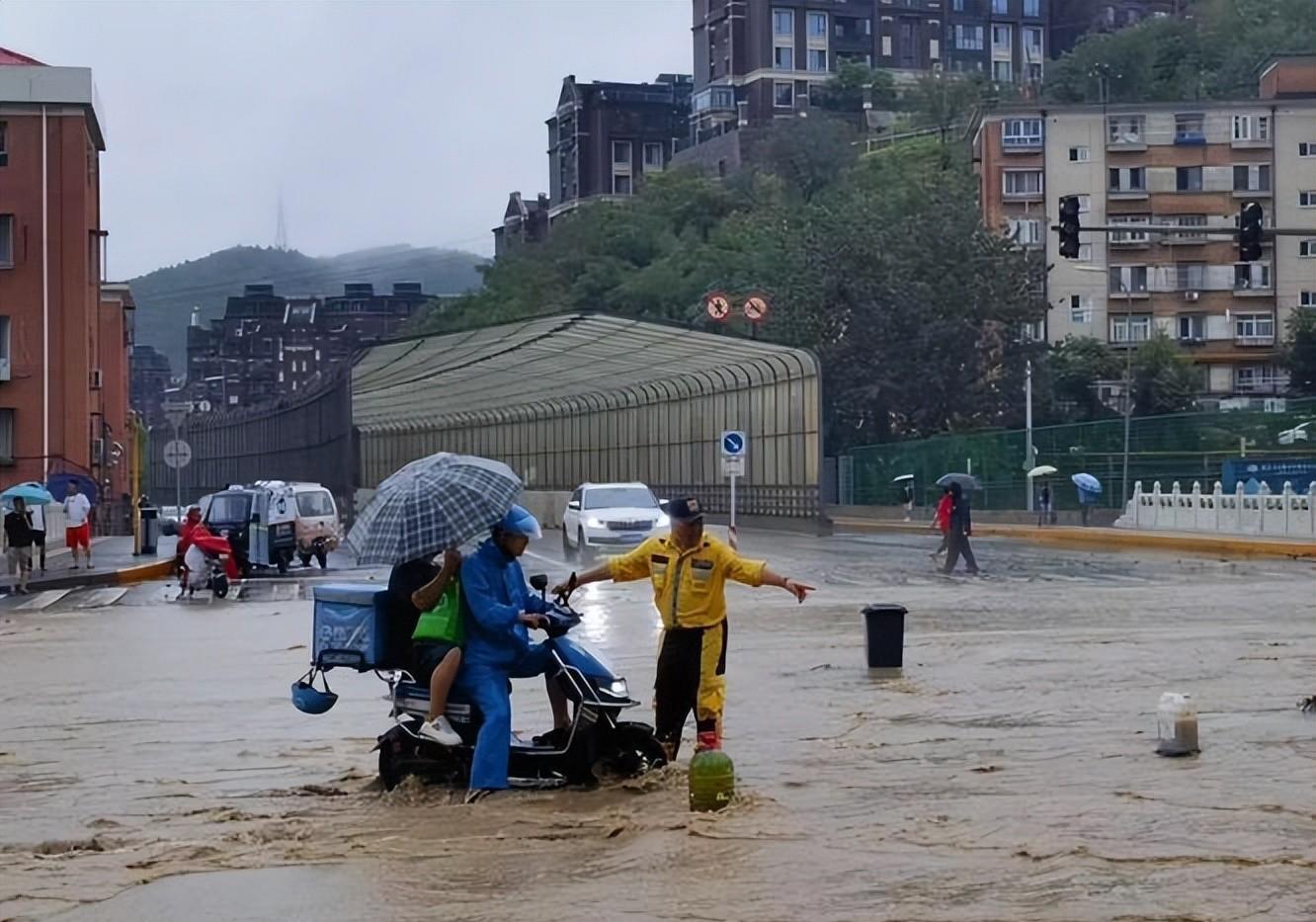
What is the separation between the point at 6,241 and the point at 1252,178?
57228 millimetres

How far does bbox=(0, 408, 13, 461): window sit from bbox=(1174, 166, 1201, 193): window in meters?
55.6

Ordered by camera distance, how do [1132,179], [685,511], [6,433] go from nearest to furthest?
[685,511]
[6,433]
[1132,179]

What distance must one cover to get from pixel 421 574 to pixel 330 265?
170825 millimetres

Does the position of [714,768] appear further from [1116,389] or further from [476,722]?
[1116,389]

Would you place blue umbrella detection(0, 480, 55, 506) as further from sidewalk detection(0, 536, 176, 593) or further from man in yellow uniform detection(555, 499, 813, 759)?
man in yellow uniform detection(555, 499, 813, 759)

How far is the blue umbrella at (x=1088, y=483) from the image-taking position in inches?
2330

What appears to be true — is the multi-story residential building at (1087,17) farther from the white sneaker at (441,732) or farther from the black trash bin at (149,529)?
the white sneaker at (441,732)

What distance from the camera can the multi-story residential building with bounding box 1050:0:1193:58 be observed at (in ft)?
527

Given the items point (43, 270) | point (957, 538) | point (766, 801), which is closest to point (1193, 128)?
point (43, 270)

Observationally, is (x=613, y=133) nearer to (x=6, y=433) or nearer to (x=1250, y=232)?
(x=6, y=433)

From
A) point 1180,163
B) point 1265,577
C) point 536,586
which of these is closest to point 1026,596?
point 1265,577

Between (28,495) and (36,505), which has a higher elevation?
(28,495)

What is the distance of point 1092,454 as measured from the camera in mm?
61156

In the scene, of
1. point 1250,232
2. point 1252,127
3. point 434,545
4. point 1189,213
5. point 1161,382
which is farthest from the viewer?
point 1189,213
